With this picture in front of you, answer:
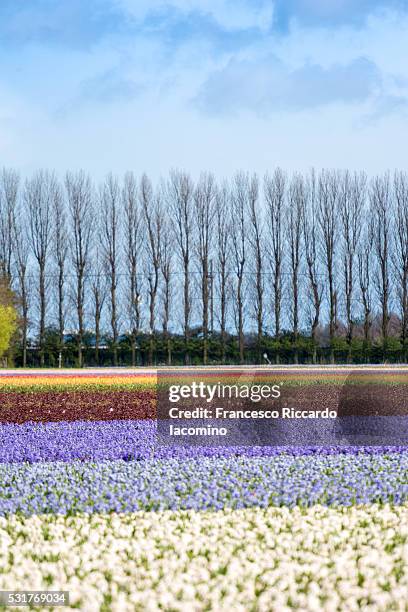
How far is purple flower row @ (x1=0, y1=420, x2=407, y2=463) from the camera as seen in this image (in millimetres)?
8234

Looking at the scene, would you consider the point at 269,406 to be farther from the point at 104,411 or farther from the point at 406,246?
the point at 406,246

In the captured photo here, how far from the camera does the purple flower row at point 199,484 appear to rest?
5664 millimetres

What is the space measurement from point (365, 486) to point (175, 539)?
6.43 ft

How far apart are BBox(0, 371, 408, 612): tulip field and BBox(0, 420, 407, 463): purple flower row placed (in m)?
0.03

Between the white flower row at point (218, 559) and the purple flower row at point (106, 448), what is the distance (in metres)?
2.80

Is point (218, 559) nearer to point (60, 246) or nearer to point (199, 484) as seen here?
point (199, 484)

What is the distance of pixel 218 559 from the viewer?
434 cm

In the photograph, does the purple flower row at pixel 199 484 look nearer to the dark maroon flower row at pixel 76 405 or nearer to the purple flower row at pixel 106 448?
the purple flower row at pixel 106 448

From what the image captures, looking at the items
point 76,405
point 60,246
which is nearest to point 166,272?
point 60,246

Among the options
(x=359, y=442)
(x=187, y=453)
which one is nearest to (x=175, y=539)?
(x=187, y=453)
